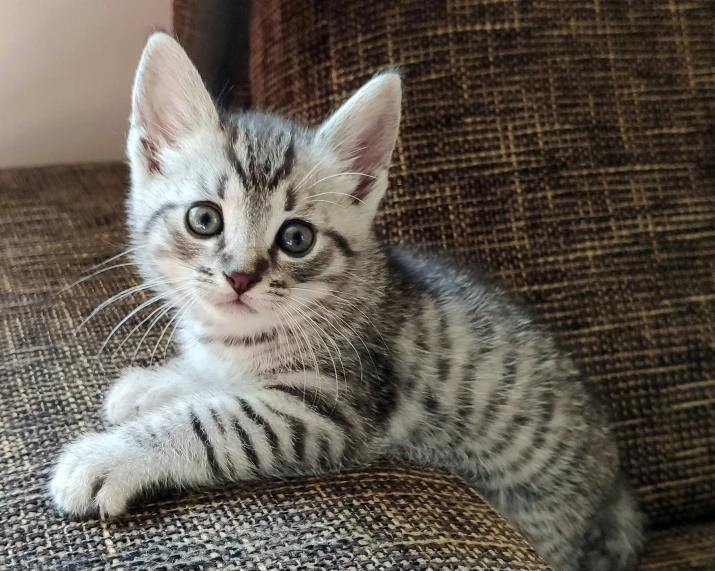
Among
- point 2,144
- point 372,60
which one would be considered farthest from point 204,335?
point 2,144

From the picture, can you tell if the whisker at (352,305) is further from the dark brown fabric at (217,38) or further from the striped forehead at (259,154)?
the dark brown fabric at (217,38)

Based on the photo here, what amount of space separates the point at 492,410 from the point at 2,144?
142 centimetres

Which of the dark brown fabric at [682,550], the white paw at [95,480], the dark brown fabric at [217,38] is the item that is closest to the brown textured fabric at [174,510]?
the white paw at [95,480]

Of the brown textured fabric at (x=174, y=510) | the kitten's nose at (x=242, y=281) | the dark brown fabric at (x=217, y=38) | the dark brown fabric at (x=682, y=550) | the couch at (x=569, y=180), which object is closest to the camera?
the brown textured fabric at (x=174, y=510)

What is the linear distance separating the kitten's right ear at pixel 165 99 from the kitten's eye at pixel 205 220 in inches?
5.6

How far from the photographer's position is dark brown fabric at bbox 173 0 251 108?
1373 mm

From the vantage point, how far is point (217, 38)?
140 cm

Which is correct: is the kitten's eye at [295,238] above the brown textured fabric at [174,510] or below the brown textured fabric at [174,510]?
above

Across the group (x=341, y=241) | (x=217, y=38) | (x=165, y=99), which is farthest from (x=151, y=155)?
(x=217, y=38)

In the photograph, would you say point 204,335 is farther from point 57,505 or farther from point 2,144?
point 2,144

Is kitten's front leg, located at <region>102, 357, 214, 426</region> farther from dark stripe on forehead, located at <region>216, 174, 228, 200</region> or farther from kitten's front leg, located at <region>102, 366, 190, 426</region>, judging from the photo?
dark stripe on forehead, located at <region>216, 174, 228, 200</region>

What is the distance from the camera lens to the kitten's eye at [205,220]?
87 cm

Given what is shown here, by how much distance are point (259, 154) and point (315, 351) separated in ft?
0.98

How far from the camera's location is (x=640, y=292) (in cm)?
122
